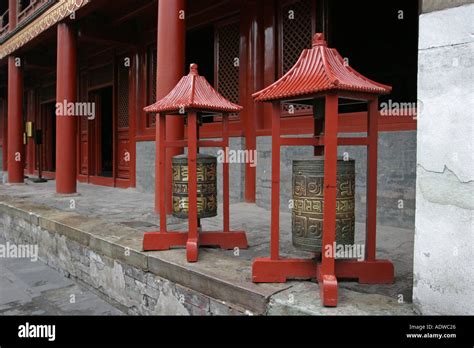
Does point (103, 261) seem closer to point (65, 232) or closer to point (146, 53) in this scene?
point (65, 232)

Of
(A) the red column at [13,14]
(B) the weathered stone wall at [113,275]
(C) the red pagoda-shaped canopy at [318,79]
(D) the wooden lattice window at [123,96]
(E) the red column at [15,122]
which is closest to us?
(C) the red pagoda-shaped canopy at [318,79]

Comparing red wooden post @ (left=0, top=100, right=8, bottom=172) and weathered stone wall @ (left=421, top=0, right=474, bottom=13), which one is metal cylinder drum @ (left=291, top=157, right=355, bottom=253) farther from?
red wooden post @ (left=0, top=100, right=8, bottom=172)

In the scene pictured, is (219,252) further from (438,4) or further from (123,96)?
(123,96)

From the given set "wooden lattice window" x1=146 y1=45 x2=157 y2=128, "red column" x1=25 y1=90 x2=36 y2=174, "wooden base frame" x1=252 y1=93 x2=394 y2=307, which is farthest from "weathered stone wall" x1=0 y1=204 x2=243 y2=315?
"red column" x1=25 y1=90 x2=36 y2=174

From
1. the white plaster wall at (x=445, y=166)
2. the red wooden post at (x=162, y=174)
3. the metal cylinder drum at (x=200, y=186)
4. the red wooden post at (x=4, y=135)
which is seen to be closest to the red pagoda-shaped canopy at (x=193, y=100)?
the red wooden post at (x=162, y=174)

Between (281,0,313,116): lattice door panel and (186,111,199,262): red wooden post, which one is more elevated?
(281,0,313,116): lattice door panel

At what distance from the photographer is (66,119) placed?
781cm

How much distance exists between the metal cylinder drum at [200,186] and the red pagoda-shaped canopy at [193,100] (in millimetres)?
441

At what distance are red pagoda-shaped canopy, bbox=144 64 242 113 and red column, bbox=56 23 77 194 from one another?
15.9 ft

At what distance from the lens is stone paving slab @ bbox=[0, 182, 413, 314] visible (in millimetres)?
2514

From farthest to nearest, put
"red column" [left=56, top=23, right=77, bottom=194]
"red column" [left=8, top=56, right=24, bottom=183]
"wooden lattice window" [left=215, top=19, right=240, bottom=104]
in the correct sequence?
1. "red column" [left=8, top=56, right=24, bottom=183]
2. "red column" [left=56, top=23, right=77, bottom=194]
3. "wooden lattice window" [left=215, top=19, right=240, bottom=104]

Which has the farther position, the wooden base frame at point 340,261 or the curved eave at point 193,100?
the curved eave at point 193,100

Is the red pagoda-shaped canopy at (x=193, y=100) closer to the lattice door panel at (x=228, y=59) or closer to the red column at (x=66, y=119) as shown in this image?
the lattice door panel at (x=228, y=59)

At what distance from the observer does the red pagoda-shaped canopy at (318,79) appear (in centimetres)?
245
